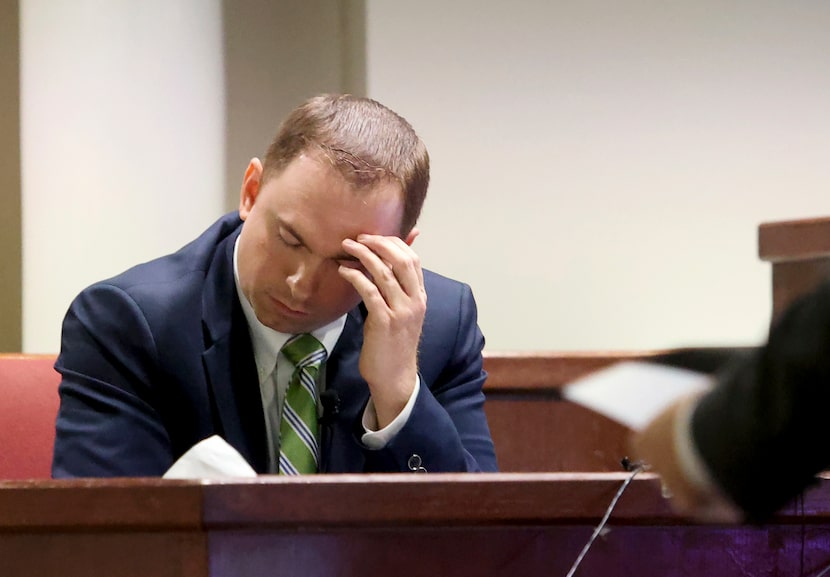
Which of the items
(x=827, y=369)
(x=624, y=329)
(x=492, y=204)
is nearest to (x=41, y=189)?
(x=492, y=204)

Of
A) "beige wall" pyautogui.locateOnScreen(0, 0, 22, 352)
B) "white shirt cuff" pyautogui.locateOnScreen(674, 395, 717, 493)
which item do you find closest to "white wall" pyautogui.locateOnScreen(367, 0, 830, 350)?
"beige wall" pyautogui.locateOnScreen(0, 0, 22, 352)

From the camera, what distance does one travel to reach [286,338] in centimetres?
→ 124

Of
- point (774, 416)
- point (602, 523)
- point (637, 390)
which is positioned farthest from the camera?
point (602, 523)

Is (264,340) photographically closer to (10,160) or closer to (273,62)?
(273,62)

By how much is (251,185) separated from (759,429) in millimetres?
972

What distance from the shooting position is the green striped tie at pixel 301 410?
1164mm

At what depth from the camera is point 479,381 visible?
1431 mm

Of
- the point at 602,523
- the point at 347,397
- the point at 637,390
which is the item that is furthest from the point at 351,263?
the point at 637,390

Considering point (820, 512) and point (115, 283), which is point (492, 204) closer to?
point (115, 283)

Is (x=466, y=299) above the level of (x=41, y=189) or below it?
below

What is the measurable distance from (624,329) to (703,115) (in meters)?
0.57

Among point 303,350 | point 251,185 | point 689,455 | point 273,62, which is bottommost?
point 303,350

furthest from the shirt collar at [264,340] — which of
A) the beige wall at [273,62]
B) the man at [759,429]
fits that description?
the beige wall at [273,62]

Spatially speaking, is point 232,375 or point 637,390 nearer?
point 637,390
